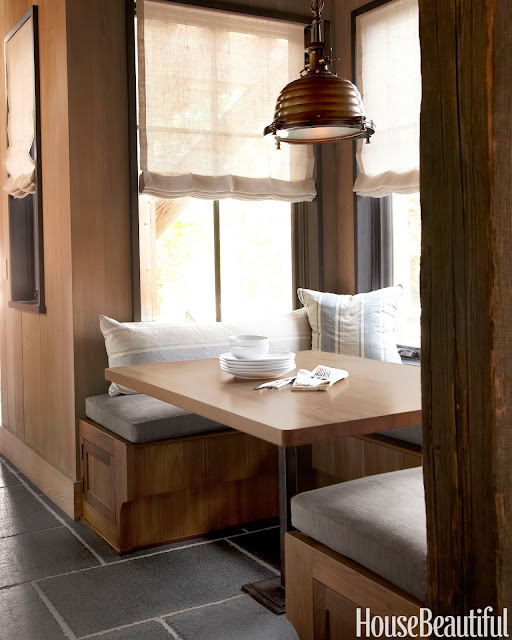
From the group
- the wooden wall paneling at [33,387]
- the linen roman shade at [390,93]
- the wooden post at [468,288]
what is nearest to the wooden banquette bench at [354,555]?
the wooden post at [468,288]

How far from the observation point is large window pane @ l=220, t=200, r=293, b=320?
4.02 metres

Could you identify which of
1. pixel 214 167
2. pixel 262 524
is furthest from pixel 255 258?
pixel 262 524

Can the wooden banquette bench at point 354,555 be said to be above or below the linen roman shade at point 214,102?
below

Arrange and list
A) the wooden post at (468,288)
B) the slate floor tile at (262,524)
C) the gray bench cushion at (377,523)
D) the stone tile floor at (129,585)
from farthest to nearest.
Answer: the slate floor tile at (262,524) < the stone tile floor at (129,585) < the gray bench cushion at (377,523) < the wooden post at (468,288)

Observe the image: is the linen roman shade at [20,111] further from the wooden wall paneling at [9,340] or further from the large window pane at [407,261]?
the large window pane at [407,261]

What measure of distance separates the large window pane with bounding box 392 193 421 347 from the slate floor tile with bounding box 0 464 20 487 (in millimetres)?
2266

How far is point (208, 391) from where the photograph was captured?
232 centimetres

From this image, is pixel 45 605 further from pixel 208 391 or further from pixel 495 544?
pixel 495 544

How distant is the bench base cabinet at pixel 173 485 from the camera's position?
300 cm

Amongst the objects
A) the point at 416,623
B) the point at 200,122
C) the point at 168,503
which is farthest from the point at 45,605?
the point at 200,122

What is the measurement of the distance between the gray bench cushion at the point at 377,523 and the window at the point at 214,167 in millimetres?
2005

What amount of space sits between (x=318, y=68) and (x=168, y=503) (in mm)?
1855

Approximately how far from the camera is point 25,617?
2.43 metres

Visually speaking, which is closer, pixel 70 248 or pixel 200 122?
pixel 70 248
